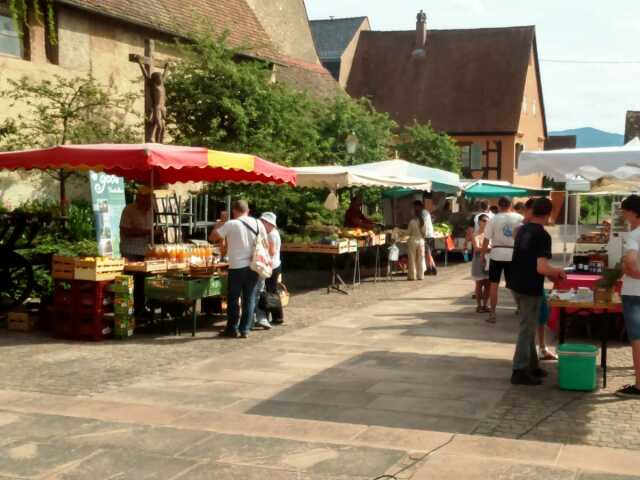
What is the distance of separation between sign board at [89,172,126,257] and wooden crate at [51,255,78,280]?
0.42 m

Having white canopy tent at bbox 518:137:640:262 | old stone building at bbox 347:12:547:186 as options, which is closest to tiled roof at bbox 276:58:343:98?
old stone building at bbox 347:12:547:186

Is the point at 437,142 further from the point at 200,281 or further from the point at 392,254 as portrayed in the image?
the point at 200,281

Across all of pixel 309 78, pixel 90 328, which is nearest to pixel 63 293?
pixel 90 328

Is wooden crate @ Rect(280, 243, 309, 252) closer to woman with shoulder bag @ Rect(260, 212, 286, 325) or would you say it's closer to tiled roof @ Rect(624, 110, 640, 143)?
woman with shoulder bag @ Rect(260, 212, 286, 325)

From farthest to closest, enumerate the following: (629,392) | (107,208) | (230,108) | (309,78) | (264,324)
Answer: (309,78), (230,108), (107,208), (264,324), (629,392)

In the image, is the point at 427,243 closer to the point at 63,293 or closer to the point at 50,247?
the point at 50,247

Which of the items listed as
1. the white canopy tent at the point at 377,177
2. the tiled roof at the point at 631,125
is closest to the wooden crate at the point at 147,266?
the white canopy tent at the point at 377,177

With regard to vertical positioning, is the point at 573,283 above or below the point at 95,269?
below

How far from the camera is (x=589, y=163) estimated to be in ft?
30.3

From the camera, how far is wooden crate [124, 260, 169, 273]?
36.1 ft

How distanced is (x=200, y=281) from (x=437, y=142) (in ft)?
79.7

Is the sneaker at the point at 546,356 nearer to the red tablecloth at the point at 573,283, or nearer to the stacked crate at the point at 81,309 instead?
the red tablecloth at the point at 573,283

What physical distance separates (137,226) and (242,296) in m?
2.20

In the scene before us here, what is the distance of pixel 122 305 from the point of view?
1063 centimetres
